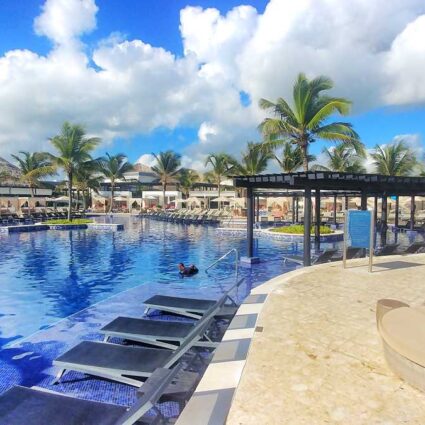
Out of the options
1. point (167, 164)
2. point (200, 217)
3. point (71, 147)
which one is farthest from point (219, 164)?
point (71, 147)

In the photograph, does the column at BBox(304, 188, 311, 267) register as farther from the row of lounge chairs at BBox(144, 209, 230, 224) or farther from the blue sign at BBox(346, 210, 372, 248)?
the row of lounge chairs at BBox(144, 209, 230, 224)

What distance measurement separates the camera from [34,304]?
8.51m

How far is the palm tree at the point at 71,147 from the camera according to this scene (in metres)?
26.5

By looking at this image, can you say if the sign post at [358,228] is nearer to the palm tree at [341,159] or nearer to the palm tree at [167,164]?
the palm tree at [341,159]

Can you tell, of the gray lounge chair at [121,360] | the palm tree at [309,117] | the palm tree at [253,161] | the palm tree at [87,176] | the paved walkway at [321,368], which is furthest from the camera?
the palm tree at [253,161]

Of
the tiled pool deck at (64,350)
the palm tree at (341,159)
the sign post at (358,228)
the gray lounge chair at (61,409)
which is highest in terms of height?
the palm tree at (341,159)

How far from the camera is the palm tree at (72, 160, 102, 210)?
92.9 feet

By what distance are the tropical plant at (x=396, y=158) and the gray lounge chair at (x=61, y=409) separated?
2875 centimetres

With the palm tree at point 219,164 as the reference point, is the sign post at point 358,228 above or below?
below

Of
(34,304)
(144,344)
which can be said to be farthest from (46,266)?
(144,344)

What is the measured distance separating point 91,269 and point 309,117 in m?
11.8

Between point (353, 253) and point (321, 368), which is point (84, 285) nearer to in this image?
point (353, 253)

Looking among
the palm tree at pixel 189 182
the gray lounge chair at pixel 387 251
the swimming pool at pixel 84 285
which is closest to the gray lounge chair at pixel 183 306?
the swimming pool at pixel 84 285

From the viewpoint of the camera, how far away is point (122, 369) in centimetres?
439
